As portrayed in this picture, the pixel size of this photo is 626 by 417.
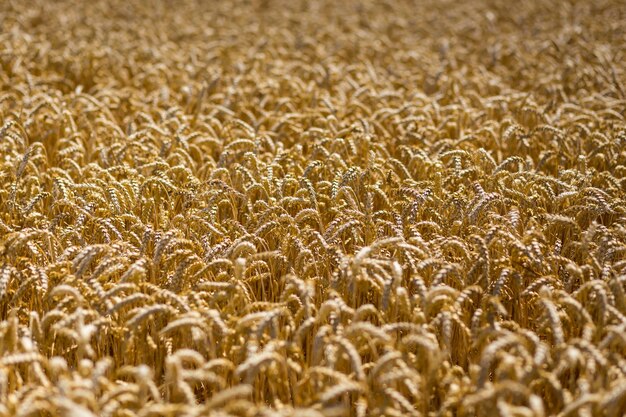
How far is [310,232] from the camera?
9.36 ft

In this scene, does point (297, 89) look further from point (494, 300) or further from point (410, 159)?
point (494, 300)

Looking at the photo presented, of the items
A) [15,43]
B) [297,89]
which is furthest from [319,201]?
[15,43]

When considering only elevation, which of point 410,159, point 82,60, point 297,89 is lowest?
point 410,159

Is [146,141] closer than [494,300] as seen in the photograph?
No

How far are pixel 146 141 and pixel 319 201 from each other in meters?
1.22

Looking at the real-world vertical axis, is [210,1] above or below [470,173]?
above

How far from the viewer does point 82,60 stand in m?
5.75

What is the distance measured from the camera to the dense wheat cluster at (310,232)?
207cm

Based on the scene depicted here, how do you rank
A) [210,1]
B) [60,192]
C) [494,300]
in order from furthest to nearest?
[210,1] < [60,192] < [494,300]

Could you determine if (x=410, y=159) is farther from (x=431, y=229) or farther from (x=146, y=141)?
(x=146, y=141)

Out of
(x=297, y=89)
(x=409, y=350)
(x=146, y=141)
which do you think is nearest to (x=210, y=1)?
(x=297, y=89)

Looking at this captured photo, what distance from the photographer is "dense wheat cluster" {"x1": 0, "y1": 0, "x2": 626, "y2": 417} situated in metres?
2.07

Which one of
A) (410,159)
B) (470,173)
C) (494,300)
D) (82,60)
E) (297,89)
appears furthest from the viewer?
(82,60)

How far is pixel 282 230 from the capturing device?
298cm
